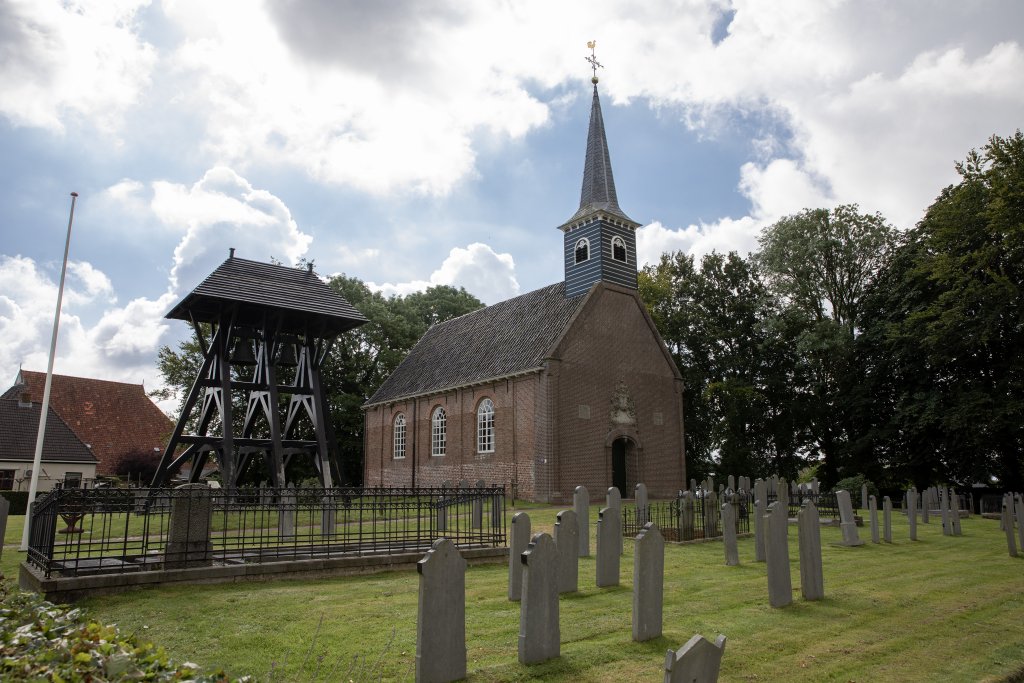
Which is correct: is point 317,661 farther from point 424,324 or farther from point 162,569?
point 424,324

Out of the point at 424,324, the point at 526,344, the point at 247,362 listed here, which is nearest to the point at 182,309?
the point at 247,362

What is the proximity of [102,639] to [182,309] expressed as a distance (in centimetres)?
1965

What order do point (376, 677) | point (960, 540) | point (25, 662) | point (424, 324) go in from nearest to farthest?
point (25, 662), point (376, 677), point (960, 540), point (424, 324)

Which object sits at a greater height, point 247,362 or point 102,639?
point 247,362

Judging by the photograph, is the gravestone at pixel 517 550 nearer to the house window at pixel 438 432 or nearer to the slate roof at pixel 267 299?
the slate roof at pixel 267 299

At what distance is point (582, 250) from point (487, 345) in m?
6.61

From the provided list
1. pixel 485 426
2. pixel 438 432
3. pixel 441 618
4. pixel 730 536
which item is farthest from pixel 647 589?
pixel 438 432

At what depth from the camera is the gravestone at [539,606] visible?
20.3 feet

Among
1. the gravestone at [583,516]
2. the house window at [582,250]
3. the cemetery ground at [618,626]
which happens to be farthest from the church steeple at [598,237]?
the cemetery ground at [618,626]

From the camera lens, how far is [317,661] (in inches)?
241

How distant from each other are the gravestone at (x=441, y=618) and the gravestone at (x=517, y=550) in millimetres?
2860

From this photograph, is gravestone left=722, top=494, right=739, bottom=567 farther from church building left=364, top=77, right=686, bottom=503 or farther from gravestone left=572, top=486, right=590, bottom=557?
church building left=364, top=77, right=686, bottom=503

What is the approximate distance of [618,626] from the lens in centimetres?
754

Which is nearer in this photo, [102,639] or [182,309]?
[102,639]
